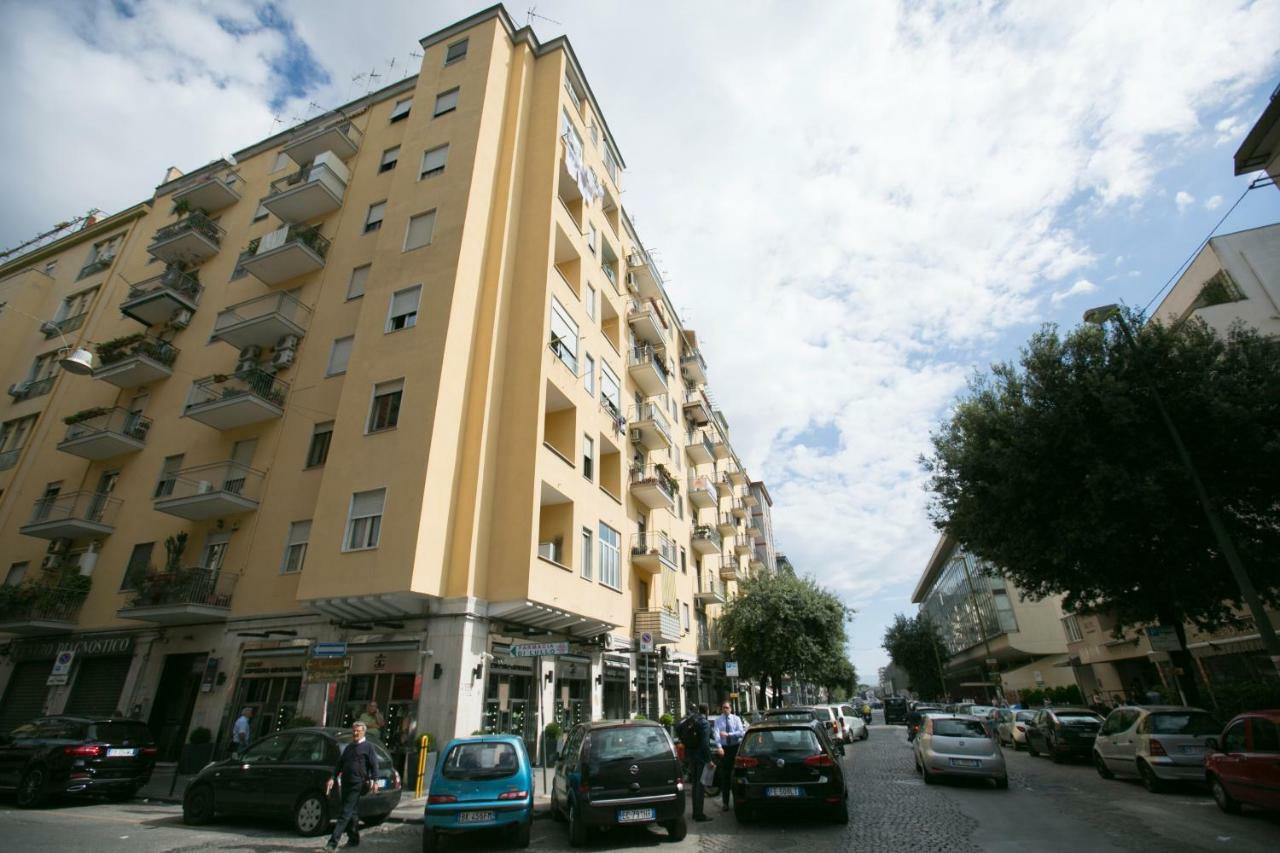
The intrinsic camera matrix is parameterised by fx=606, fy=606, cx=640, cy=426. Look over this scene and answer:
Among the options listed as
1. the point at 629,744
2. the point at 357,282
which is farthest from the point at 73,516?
the point at 629,744

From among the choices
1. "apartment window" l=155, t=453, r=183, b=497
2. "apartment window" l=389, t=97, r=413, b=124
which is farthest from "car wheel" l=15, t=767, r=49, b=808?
"apartment window" l=389, t=97, r=413, b=124

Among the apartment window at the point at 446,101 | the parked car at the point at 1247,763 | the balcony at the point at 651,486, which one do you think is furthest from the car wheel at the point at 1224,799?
the apartment window at the point at 446,101

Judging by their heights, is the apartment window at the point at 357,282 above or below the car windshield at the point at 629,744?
above

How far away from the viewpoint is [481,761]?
9.05 m

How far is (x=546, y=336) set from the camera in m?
18.3

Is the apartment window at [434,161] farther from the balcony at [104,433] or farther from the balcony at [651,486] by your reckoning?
the balcony at [104,433]

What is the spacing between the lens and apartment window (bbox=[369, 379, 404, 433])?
16234mm

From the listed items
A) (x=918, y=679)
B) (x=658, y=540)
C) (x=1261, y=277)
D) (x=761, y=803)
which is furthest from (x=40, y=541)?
(x=918, y=679)

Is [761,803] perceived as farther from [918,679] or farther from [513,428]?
[918,679]

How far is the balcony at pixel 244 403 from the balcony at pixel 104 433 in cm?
370

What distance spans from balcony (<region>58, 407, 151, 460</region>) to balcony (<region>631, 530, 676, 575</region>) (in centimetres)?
1863

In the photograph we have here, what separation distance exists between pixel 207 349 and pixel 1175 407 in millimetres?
30554

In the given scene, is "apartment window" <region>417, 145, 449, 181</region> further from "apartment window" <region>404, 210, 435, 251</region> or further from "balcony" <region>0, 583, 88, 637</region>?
"balcony" <region>0, 583, 88, 637</region>

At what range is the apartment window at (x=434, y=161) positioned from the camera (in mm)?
20141
